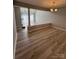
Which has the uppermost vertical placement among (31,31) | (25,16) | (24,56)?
(25,16)

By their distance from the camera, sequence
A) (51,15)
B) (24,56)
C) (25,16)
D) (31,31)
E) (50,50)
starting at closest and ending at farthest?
1. (24,56)
2. (50,50)
3. (31,31)
4. (25,16)
5. (51,15)

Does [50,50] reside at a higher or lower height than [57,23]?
lower

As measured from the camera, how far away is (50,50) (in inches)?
181

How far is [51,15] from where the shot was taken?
1116 centimetres

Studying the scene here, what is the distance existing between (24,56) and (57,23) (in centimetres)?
721

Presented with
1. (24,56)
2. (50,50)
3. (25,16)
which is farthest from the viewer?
(25,16)
